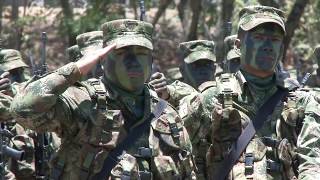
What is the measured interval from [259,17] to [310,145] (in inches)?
47.5

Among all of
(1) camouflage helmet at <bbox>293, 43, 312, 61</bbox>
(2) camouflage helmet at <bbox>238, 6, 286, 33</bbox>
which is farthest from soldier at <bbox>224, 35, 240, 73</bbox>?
(1) camouflage helmet at <bbox>293, 43, 312, 61</bbox>

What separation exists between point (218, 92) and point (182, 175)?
79 cm

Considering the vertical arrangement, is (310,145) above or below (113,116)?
below

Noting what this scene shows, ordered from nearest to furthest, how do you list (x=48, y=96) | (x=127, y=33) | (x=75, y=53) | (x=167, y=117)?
(x=48, y=96)
(x=127, y=33)
(x=167, y=117)
(x=75, y=53)

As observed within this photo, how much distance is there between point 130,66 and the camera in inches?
305

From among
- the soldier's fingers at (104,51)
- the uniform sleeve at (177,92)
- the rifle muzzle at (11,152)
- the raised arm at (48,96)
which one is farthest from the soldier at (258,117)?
the uniform sleeve at (177,92)

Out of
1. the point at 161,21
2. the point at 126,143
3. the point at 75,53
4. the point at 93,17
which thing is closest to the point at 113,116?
the point at 126,143

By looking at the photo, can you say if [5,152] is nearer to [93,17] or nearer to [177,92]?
[177,92]

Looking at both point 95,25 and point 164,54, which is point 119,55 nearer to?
point 95,25

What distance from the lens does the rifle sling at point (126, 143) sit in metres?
7.59

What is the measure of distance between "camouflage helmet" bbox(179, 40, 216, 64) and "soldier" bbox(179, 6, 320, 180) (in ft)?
14.8

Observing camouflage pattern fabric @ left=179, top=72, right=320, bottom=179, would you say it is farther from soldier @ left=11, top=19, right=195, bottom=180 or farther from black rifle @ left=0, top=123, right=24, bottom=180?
black rifle @ left=0, top=123, right=24, bottom=180

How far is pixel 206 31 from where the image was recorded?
2577 centimetres

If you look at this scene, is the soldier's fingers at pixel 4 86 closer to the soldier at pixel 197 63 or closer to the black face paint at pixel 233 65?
the soldier at pixel 197 63
